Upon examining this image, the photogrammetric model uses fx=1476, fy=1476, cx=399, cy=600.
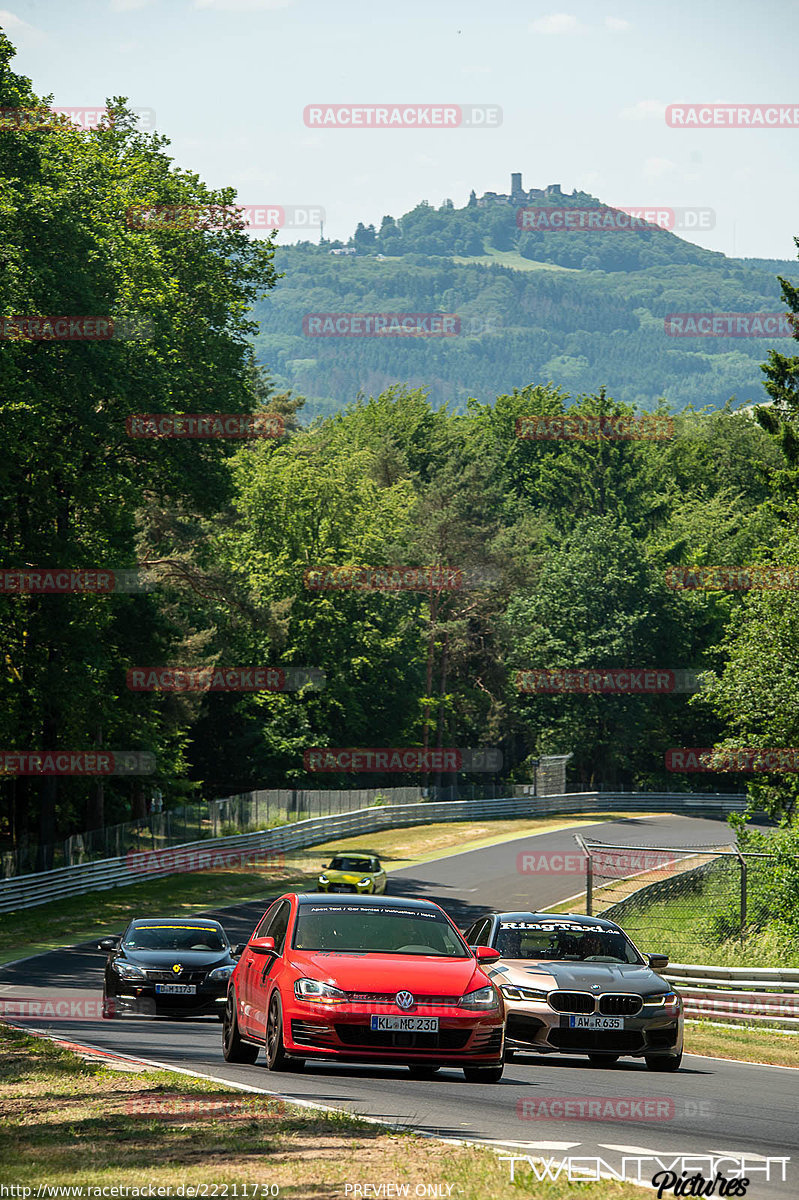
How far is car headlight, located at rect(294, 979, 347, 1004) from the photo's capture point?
10531 mm

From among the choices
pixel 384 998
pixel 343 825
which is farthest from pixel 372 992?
pixel 343 825

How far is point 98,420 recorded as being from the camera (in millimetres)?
38000

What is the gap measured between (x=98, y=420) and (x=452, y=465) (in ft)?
162

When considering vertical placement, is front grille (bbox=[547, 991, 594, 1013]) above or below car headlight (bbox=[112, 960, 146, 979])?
above

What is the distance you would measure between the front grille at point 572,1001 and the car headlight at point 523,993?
10cm

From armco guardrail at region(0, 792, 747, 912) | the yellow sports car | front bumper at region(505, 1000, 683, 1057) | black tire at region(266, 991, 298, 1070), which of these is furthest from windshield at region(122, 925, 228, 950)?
the yellow sports car

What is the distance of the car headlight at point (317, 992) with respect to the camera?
1053 cm

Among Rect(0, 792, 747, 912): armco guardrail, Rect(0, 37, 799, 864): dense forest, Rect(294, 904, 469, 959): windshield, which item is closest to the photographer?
Rect(294, 904, 469, 959): windshield

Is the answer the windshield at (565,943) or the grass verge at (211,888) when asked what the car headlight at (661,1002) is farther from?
the grass verge at (211,888)

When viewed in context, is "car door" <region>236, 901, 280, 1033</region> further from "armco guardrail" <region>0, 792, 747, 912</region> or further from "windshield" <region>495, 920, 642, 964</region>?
"armco guardrail" <region>0, 792, 747, 912</region>

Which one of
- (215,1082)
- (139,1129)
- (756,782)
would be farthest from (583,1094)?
(756,782)

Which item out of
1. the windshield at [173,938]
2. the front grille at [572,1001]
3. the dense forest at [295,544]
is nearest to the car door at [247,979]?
the front grille at [572,1001]

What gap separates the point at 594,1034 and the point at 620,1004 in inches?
14.3

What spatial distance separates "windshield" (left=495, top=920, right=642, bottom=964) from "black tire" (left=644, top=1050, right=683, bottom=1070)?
1090 millimetres
